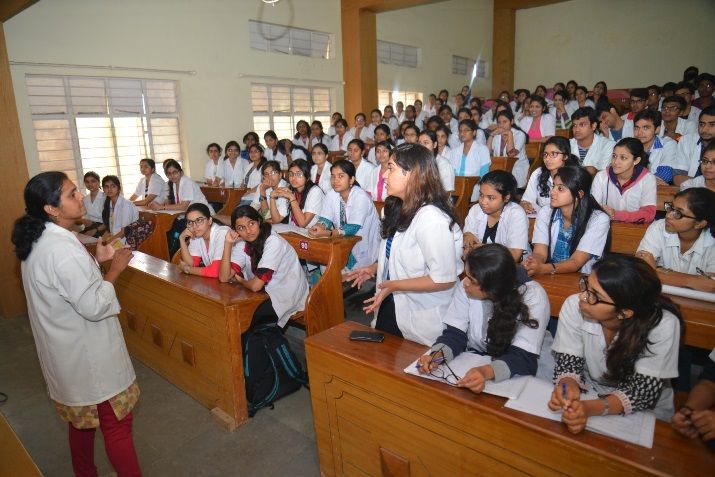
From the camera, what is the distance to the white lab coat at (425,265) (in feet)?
5.91

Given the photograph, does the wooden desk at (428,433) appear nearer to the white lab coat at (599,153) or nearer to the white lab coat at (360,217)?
the white lab coat at (360,217)

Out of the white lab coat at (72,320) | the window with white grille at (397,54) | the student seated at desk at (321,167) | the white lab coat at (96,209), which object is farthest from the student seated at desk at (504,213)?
the window with white grille at (397,54)

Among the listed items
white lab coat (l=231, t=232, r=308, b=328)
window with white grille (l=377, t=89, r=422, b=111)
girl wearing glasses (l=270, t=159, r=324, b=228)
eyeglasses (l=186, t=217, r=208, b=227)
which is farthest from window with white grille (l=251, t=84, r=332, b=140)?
white lab coat (l=231, t=232, r=308, b=328)

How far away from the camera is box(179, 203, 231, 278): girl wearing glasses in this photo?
2867 mm

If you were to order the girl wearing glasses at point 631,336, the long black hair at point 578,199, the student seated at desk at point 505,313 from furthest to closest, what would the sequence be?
the long black hair at point 578,199
the student seated at desk at point 505,313
the girl wearing glasses at point 631,336

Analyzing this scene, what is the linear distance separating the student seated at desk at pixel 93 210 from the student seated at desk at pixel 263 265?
10.0 feet

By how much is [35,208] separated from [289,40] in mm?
7922

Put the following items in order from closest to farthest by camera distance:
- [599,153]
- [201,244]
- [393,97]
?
[201,244], [599,153], [393,97]

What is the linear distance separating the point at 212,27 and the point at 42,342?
22.9ft

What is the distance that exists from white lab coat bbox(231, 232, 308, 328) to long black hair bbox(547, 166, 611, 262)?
1548 mm

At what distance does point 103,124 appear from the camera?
6.75m

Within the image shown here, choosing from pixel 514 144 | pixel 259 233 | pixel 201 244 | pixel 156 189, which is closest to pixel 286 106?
pixel 156 189

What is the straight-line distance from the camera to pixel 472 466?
4.72ft

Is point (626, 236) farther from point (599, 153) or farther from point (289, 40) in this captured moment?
point (289, 40)
